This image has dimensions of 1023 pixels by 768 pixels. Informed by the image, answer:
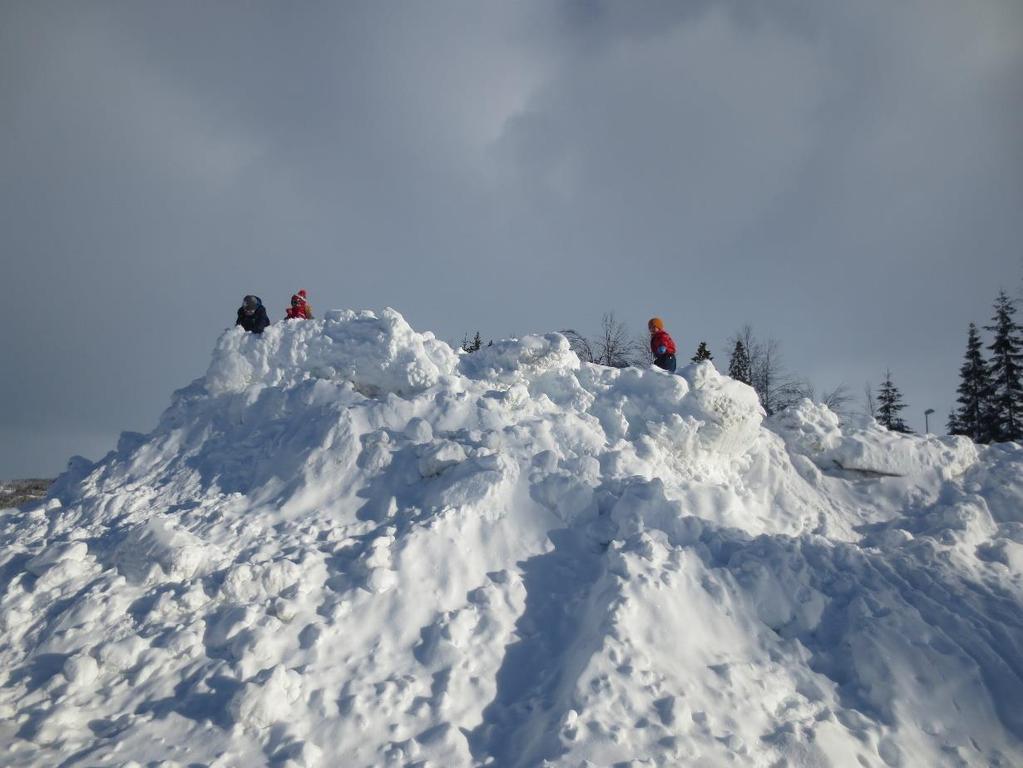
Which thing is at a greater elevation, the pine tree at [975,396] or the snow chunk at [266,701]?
the pine tree at [975,396]

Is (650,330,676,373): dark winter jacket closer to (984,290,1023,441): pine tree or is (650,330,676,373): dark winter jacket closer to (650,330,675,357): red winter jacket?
(650,330,675,357): red winter jacket

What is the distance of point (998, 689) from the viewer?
530 cm

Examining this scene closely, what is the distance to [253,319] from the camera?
1054 centimetres

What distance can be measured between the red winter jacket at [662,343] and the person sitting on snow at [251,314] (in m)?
6.73

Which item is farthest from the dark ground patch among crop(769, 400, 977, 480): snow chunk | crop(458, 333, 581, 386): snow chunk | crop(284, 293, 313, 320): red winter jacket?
crop(769, 400, 977, 480): snow chunk

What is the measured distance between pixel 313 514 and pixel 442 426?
77.4 inches

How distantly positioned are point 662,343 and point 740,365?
22490 mm

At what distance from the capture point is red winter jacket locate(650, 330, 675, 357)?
442 inches

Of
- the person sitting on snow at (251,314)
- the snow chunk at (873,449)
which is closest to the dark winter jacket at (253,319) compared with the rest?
the person sitting on snow at (251,314)

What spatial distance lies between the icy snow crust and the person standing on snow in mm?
1821

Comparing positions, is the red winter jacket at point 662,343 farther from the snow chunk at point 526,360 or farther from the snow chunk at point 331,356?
the snow chunk at point 331,356

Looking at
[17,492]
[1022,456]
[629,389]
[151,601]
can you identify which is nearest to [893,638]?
[629,389]

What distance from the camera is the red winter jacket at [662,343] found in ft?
36.8

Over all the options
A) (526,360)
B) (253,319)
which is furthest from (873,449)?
(253,319)
